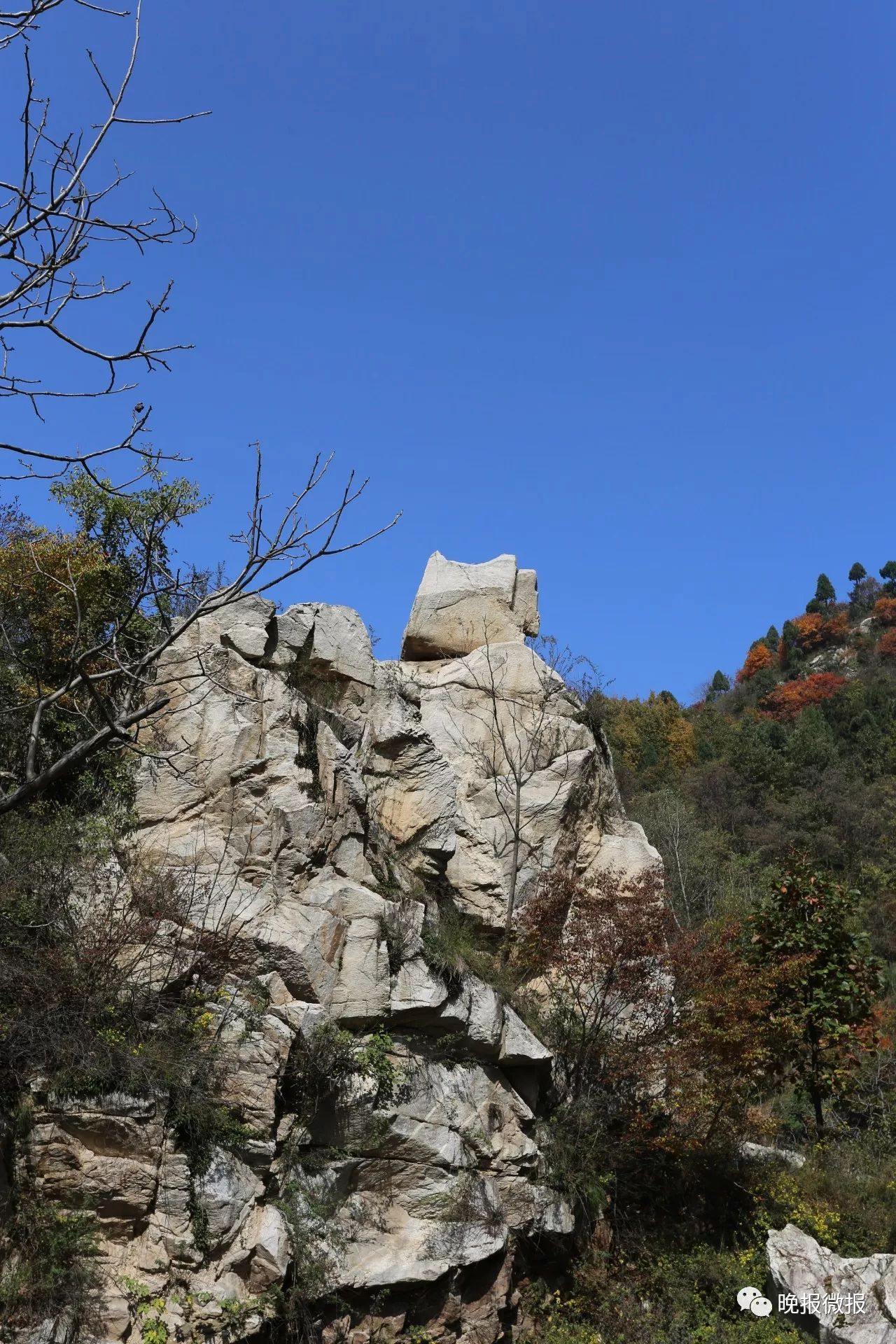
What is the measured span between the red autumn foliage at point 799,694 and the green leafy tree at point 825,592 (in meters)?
18.2

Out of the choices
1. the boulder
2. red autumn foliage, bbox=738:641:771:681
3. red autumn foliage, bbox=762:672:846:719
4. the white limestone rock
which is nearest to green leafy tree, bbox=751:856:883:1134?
the boulder

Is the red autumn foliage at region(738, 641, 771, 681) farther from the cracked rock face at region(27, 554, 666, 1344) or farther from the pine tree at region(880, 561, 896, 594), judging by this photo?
the cracked rock face at region(27, 554, 666, 1344)

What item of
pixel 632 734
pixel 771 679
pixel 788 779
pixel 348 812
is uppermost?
pixel 771 679

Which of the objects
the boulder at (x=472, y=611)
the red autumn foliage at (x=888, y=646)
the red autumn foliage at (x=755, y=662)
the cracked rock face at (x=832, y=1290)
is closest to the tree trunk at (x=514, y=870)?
the boulder at (x=472, y=611)

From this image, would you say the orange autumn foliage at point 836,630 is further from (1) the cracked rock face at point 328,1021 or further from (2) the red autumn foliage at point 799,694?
(1) the cracked rock face at point 328,1021

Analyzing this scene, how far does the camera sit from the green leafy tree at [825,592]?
75.4 m

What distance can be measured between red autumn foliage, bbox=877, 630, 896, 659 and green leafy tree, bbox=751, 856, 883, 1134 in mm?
47306

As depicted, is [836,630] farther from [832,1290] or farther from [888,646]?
[832,1290]

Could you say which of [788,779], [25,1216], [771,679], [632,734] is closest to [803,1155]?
[25,1216]

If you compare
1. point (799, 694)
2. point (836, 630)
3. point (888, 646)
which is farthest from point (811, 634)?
point (799, 694)

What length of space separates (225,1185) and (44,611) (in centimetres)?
827

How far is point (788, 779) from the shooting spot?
1647 inches

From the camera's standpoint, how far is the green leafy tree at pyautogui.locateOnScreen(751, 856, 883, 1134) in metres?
15.0

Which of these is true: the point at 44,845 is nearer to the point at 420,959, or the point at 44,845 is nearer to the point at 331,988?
the point at 331,988
